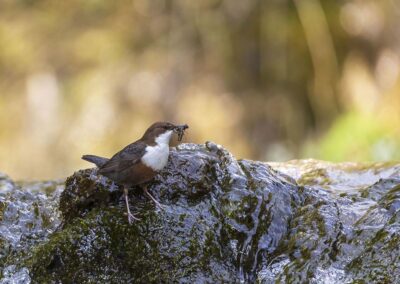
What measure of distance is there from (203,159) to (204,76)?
215 inches

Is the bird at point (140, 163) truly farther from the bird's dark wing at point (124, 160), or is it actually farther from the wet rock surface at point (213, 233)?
the wet rock surface at point (213, 233)

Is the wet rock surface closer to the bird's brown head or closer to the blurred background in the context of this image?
the bird's brown head

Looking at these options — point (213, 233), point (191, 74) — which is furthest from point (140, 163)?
point (191, 74)

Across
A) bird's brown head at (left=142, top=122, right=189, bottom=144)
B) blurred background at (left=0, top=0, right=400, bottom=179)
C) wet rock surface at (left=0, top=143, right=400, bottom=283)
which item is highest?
blurred background at (left=0, top=0, right=400, bottom=179)

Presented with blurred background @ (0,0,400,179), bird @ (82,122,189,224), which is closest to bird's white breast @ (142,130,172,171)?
bird @ (82,122,189,224)

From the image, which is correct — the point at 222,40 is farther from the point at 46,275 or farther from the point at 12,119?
the point at 46,275

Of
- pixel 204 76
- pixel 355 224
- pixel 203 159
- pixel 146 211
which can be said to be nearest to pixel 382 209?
pixel 355 224

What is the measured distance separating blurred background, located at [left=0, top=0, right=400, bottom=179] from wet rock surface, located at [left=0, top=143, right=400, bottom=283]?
4.35m

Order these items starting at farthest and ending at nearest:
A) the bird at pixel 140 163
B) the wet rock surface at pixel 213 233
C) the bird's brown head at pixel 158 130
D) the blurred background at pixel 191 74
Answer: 1. the blurred background at pixel 191 74
2. the bird's brown head at pixel 158 130
3. the bird at pixel 140 163
4. the wet rock surface at pixel 213 233

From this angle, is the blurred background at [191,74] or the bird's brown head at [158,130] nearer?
the bird's brown head at [158,130]

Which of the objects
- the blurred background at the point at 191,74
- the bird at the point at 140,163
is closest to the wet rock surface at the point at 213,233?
the bird at the point at 140,163

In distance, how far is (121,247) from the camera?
334 centimetres

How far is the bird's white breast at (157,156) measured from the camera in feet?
11.0

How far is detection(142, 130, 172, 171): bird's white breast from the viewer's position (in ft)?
11.0
